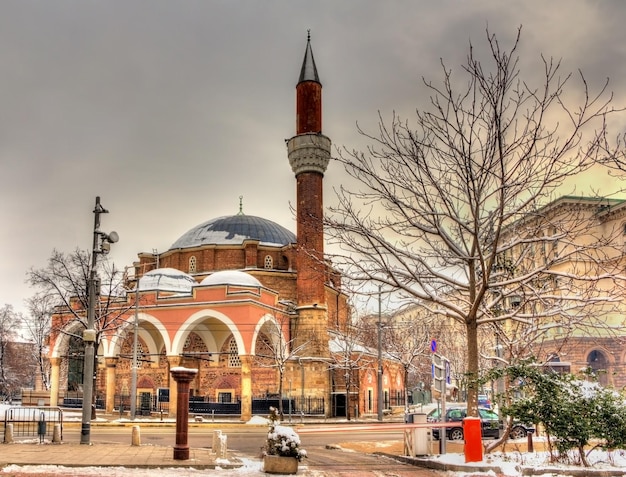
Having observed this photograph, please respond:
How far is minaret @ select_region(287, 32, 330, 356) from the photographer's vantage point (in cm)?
3662

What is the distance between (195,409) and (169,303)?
19.0 feet

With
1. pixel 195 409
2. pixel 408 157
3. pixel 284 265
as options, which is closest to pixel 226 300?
pixel 195 409

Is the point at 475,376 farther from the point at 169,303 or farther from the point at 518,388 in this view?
the point at 169,303

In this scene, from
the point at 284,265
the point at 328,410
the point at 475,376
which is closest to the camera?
the point at 475,376

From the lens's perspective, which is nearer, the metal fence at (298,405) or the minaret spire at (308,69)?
the metal fence at (298,405)

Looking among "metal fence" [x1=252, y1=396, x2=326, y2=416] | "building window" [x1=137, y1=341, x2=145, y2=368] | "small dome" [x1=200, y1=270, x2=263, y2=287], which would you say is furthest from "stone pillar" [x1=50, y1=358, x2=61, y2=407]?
"metal fence" [x1=252, y1=396, x2=326, y2=416]

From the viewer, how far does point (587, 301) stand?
37.3 feet

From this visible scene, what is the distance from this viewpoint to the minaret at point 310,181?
1442 inches

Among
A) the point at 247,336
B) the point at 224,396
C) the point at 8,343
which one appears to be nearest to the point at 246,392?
the point at 247,336

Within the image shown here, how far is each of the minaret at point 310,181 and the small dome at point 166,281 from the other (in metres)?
6.80

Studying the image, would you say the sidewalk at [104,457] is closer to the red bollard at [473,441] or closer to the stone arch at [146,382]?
the red bollard at [473,441]

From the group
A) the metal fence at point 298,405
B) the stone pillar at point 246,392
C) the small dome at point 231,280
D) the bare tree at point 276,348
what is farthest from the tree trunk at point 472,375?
the metal fence at point 298,405

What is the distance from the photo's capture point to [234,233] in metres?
46.9

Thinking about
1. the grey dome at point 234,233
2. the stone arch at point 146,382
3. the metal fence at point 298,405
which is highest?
the grey dome at point 234,233
